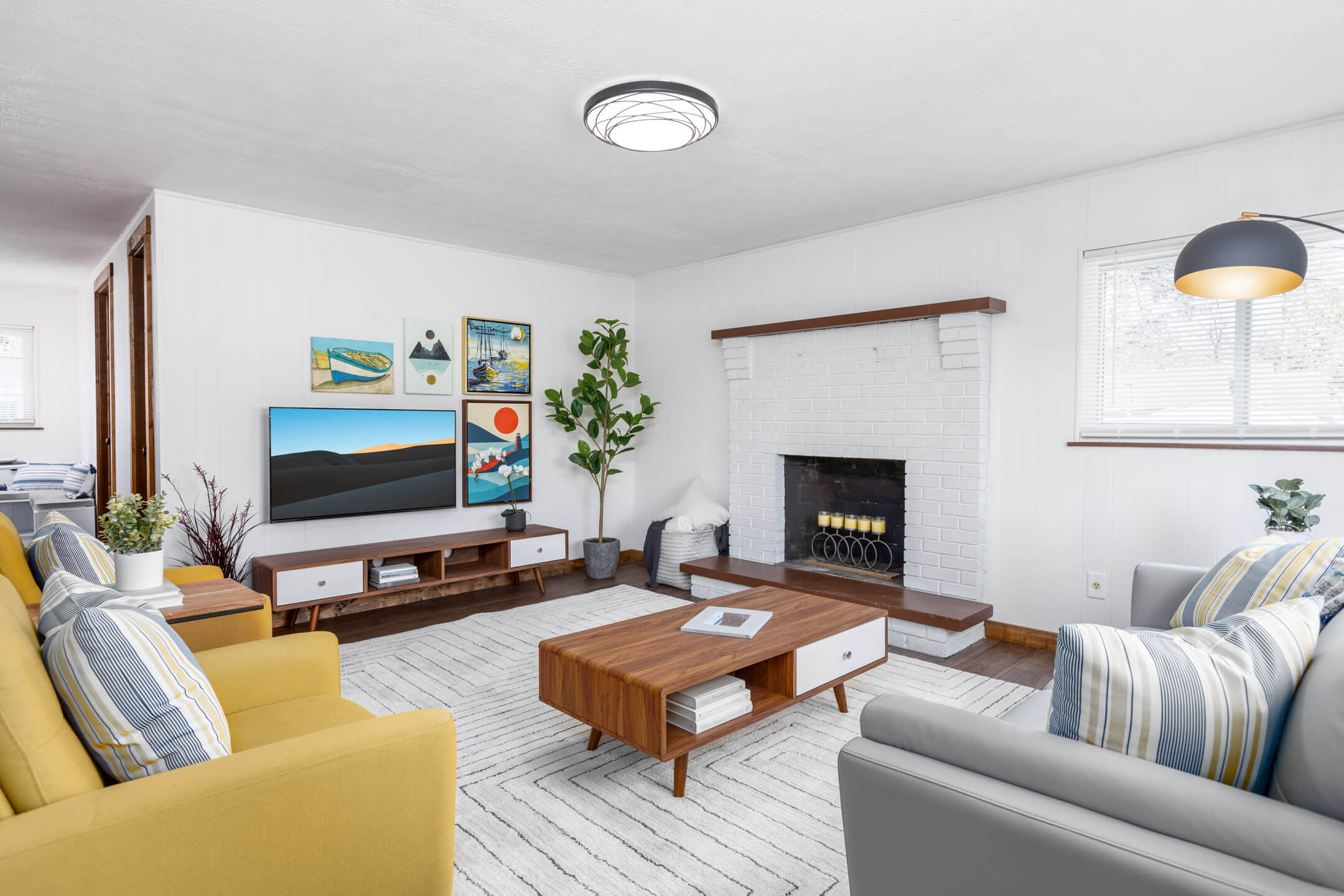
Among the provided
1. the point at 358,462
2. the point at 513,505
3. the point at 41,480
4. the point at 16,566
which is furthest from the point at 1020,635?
the point at 41,480

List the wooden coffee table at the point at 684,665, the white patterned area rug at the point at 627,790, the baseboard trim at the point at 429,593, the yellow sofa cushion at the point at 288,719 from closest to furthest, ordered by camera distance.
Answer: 1. the yellow sofa cushion at the point at 288,719
2. the white patterned area rug at the point at 627,790
3. the wooden coffee table at the point at 684,665
4. the baseboard trim at the point at 429,593

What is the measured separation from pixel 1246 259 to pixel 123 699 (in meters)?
2.91

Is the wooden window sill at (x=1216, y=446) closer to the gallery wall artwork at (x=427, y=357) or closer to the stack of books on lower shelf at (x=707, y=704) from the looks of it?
the stack of books on lower shelf at (x=707, y=704)

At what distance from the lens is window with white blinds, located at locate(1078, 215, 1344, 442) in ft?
9.86

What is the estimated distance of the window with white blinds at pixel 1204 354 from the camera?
300cm

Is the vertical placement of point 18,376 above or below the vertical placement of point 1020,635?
above

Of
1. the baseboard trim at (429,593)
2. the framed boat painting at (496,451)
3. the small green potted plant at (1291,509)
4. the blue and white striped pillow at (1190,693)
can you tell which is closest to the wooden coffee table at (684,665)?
the blue and white striped pillow at (1190,693)

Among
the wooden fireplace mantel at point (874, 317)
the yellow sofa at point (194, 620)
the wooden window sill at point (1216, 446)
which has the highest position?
the wooden fireplace mantel at point (874, 317)

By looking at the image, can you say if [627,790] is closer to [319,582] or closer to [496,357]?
[319,582]

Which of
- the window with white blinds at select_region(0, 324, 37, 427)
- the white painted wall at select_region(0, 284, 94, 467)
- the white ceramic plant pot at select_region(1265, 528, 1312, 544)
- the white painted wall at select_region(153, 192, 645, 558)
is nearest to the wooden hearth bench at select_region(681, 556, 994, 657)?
the white ceramic plant pot at select_region(1265, 528, 1312, 544)

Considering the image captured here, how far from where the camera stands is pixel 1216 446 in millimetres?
3229

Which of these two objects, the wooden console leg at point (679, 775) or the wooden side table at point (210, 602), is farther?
the wooden side table at point (210, 602)

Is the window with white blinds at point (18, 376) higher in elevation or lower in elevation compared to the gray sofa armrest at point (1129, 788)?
higher

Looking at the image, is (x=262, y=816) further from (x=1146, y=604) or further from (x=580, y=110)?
(x=1146, y=604)
